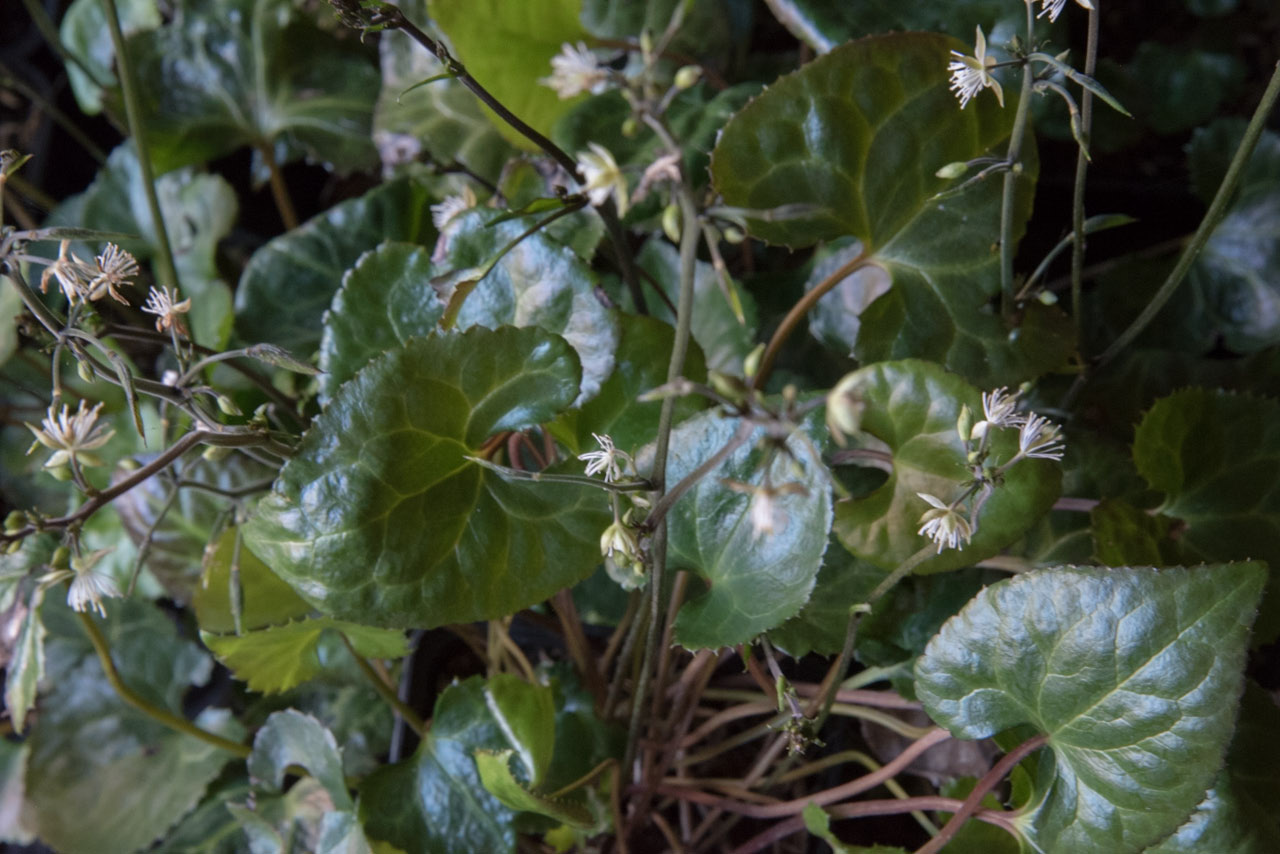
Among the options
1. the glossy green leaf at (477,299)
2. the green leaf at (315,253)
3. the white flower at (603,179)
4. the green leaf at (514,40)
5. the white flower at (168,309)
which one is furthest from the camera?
the green leaf at (315,253)

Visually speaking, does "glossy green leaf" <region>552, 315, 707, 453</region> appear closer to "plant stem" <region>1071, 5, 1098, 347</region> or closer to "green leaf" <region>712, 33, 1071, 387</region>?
"green leaf" <region>712, 33, 1071, 387</region>

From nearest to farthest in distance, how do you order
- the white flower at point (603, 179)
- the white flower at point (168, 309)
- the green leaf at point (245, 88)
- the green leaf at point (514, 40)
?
the white flower at point (603, 179)
the white flower at point (168, 309)
the green leaf at point (514, 40)
the green leaf at point (245, 88)

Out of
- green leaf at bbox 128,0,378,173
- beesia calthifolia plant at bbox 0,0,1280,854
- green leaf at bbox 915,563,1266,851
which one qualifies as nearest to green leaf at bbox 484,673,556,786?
beesia calthifolia plant at bbox 0,0,1280,854

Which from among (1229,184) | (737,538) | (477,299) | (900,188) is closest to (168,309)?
(477,299)

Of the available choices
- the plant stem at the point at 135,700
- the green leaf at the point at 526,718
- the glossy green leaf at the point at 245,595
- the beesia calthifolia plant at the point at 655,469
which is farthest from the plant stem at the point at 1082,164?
the plant stem at the point at 135,700

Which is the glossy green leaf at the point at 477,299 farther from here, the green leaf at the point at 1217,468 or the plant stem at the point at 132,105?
the green leaf at the point at 1217,468

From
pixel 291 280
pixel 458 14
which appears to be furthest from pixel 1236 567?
pixel 291 280
